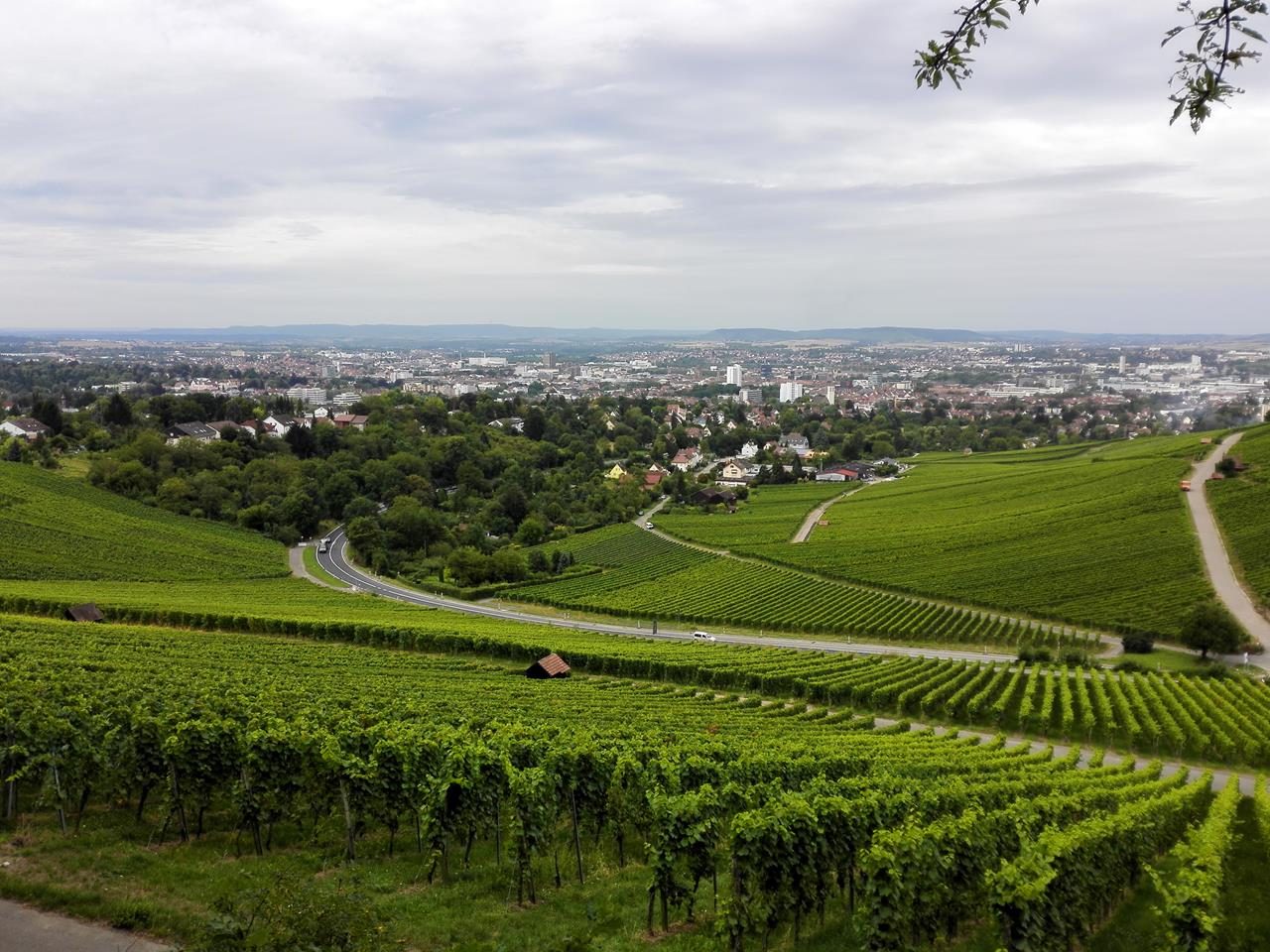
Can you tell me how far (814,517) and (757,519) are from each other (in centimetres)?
684

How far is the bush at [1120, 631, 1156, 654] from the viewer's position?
161 feet

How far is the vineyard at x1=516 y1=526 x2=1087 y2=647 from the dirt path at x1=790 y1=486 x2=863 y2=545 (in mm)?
10549

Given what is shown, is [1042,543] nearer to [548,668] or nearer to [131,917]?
[548,668]

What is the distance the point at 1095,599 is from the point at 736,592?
26532 mm

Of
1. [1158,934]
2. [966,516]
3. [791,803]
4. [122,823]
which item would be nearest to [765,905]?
[791,803]

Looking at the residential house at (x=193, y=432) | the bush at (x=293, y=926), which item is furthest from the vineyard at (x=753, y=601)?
the residential house at (x=193, y=432)

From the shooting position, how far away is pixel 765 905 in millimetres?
11750

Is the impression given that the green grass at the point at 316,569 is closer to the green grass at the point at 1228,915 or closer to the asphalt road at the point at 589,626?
the asphalt road at the point at 589,626

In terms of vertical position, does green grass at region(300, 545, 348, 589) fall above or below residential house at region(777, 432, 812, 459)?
below

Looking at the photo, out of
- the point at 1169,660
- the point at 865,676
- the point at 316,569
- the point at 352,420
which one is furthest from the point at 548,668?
the point at 352,420

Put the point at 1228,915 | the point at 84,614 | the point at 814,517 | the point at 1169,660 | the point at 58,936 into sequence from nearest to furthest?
the point at 58,936
the point at 1228,915
the point at 84,614
the point at 1169,660
the point at 814,517

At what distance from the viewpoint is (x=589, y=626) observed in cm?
5928

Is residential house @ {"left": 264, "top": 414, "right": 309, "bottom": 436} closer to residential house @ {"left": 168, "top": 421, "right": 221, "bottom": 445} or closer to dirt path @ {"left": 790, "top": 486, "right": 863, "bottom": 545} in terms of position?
residential house @ {"left": 168, "top": 421, "right": 221, "bottom": 445}

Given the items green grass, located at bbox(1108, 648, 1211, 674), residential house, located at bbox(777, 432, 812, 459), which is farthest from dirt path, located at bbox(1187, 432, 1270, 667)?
residential house, located at bbox(777, 432, 812, 459)
